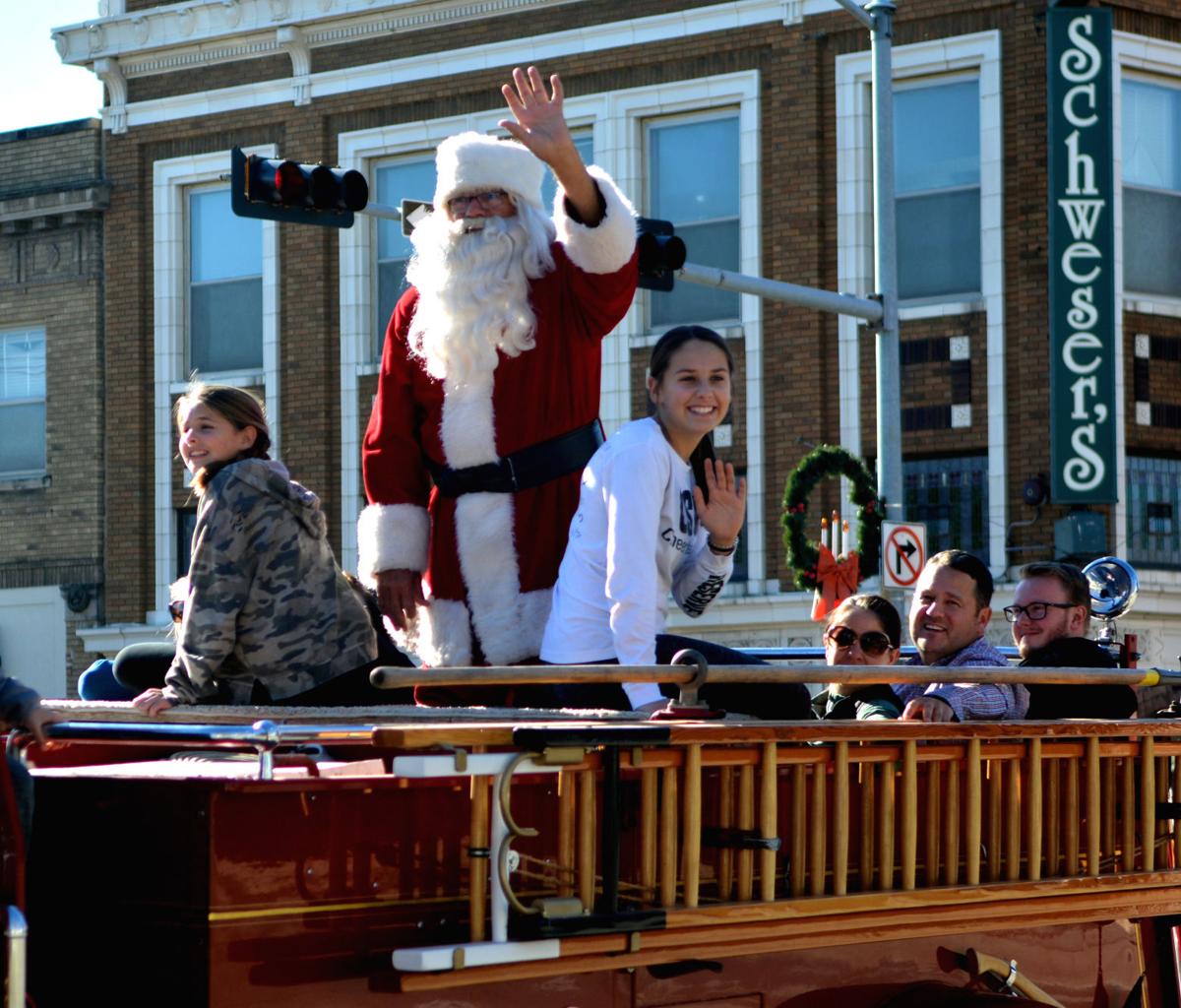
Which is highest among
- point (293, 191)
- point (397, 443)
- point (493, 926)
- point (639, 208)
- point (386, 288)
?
point (639, 208)

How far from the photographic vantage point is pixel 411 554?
516 cm

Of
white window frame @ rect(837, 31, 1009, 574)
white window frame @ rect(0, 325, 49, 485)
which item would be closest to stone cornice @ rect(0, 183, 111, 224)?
white window frame @ rect(0, 325, 49, 485)

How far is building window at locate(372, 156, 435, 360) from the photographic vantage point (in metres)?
23.9

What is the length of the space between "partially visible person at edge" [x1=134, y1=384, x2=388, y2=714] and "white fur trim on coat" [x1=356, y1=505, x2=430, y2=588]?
0.32 metres

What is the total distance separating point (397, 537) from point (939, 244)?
16.6 metres

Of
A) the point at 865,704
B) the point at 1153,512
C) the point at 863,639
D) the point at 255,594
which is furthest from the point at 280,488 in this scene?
the point at 1153,512

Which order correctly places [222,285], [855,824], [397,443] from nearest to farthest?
[855,824] → [397,443] → [222,285]

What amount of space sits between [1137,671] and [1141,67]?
1791 centimetres

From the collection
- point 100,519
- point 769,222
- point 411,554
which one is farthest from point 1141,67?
point 411,554

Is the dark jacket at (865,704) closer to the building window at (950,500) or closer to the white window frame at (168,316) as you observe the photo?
the building window at (950,500)

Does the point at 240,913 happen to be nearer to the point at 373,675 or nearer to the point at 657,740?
the point at 373,675

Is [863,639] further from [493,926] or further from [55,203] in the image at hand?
[55,203]

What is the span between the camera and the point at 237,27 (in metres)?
25.2

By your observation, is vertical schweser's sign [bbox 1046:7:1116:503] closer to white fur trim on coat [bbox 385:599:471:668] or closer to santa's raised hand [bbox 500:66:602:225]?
white fur trim on coat [bbox 385:599:471:668]
